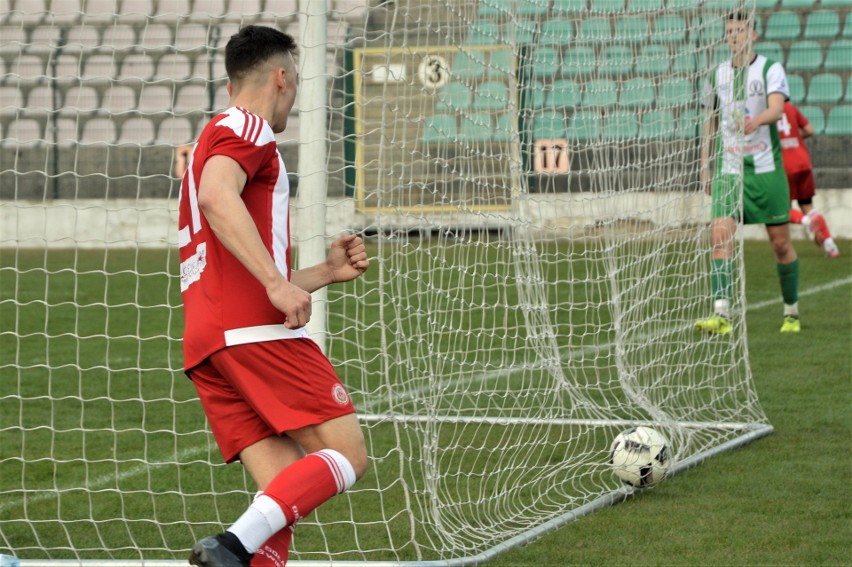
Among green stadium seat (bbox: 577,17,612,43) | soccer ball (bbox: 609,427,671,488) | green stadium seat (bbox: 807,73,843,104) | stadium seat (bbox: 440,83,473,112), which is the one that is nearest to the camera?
soccer ball (bbox: 609,427,671,488)

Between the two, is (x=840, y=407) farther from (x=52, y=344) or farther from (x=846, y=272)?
(x=846, y=272)

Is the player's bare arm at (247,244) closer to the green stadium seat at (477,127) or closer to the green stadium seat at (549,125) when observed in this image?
the green stadium seat at (477,127)

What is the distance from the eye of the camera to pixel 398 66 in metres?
4.57

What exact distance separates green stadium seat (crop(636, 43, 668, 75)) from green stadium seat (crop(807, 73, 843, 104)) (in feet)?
36.4

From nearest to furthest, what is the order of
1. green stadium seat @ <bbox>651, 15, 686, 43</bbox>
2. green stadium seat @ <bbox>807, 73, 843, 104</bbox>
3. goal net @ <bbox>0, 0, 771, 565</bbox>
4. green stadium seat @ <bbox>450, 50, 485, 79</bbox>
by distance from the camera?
goal net @ <bbox>0, 0, 771, 565</bbox> → green stadium seat @ <bbox>450, 50, 485, 79</bbox> → green stadium seat @ <bbox>651, 15, 686, 43</bbox> → green stadium seat @ <bbox>807, 73, 843, 104</bbox>

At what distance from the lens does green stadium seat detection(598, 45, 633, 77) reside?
21.6 ft

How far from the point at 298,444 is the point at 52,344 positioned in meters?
6.32

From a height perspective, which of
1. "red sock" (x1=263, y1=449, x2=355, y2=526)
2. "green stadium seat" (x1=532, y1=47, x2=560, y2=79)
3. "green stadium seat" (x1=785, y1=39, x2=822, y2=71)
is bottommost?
"red sock" (x1=263, y1=449, x2=355, y2=526)

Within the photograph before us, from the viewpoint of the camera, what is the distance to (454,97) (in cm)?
528

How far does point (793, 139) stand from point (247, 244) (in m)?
11.0

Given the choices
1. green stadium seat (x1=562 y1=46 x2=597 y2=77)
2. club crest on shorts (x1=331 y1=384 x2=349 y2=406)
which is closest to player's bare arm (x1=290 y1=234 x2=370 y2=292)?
club crest on shorts (x1=331 y1=384 x2=349 y2=406)

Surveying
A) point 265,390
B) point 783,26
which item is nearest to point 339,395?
point 265,390

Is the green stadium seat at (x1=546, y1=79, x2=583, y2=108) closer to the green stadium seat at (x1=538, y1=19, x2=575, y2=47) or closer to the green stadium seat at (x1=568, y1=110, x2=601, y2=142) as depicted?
the green stadium seat at (x1=568, y1=110, x2=601, y2=142)

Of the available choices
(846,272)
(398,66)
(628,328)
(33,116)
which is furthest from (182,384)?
(33,116)
